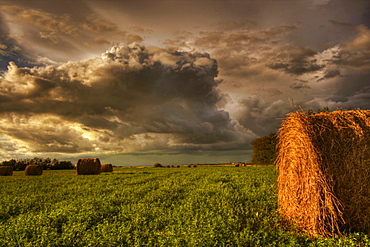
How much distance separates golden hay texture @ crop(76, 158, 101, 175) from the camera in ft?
109

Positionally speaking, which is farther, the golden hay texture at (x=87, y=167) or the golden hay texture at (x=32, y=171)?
the golden hay texture at (x=32, y=171)

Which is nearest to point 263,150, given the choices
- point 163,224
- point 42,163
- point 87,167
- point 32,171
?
point 87,167

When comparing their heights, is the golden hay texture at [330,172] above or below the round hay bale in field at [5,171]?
above

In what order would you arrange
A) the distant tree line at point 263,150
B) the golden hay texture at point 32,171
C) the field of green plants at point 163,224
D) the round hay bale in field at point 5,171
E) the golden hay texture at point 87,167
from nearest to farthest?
the field of green plants at point 163,224 → the golden hay texture at point 87,167 → the golden hay texture at point 32,171 → the round hay bale in field at point 5,171 → the distant tree line at point 263,150

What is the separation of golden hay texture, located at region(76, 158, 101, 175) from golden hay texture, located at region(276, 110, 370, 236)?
29330mm

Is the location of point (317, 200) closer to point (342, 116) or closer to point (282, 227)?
point (282, 227)

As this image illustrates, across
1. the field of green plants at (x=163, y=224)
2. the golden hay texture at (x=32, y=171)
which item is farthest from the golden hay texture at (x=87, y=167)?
the field of green plants at (x=163, y=224)

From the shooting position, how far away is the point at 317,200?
27.4 feet

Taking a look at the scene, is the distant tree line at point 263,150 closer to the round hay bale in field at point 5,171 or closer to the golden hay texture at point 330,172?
the golden hay texture at point 330,172

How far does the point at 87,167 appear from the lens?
1312 inches

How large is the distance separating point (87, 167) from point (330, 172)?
31.2 m

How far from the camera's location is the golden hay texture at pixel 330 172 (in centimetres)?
840

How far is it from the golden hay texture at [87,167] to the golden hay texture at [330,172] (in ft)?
96.2

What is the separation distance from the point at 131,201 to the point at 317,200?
8963 millimetres
